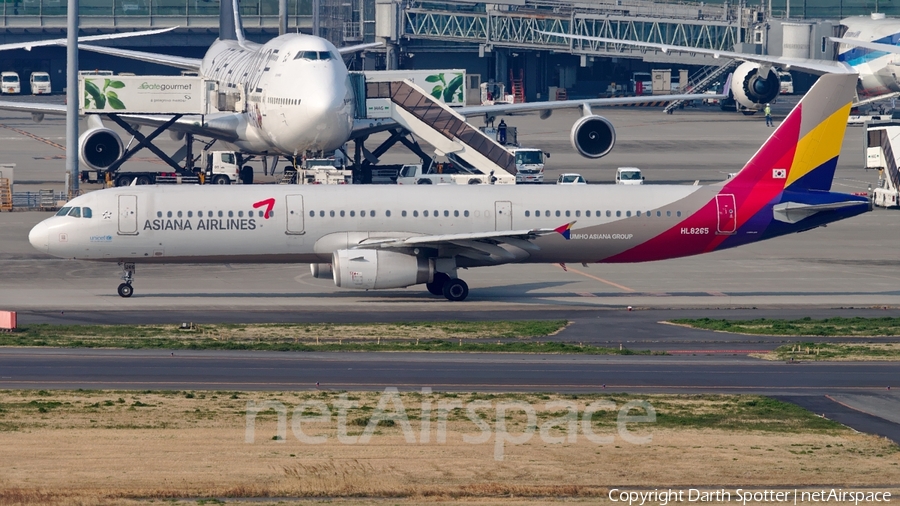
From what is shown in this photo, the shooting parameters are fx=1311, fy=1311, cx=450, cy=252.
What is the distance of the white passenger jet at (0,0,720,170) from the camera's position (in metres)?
61.9

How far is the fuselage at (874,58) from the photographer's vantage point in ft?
365

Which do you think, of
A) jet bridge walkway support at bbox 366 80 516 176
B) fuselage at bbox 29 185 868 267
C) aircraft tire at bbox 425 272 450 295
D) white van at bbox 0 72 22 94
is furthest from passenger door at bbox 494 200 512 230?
white van at bbox 0 72 22 94

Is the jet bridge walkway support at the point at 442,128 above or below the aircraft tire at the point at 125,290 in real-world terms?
above

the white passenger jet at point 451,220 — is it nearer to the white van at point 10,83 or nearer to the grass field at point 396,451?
the grass field at point 396,451

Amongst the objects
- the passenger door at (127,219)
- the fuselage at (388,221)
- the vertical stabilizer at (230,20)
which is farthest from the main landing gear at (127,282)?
the vertical stabilizer at (230,20)

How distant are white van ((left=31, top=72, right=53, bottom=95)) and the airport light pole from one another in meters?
78.2

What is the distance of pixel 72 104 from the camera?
67438 millimetres

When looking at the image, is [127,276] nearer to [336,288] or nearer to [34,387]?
[336,288]

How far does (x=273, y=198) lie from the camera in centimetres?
4312

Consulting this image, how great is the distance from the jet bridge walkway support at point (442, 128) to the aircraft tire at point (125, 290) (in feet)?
97.2

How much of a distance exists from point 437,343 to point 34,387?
35.6 ft

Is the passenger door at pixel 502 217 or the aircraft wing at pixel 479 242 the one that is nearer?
the aircraft wing at pixel 479 242

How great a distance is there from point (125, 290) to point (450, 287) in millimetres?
10712

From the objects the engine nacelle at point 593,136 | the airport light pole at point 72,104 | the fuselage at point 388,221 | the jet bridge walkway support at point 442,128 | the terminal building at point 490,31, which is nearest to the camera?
the fuselage at point 388,221
